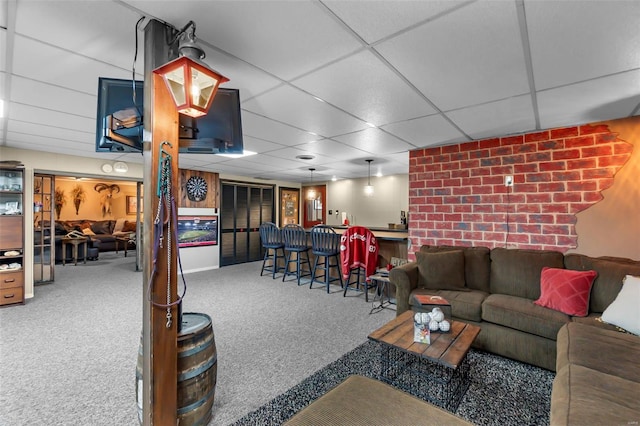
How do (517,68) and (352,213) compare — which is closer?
(517,68)

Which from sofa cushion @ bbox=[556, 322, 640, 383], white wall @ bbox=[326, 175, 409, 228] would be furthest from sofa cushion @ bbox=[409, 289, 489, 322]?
white wall @ bbox=[326, 175, 409, 228]

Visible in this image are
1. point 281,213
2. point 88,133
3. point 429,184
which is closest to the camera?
point 88,133

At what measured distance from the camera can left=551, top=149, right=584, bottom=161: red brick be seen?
306cm

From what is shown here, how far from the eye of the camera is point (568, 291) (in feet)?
8.04

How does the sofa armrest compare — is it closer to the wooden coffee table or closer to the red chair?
the wooden coffee table

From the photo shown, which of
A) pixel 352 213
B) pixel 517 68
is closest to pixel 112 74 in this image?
pixel 517 68

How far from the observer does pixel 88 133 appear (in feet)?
11.4

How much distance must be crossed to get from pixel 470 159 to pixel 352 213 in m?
4.45

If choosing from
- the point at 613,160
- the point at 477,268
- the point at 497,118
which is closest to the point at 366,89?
the point at 497,118

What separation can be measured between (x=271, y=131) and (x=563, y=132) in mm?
3254

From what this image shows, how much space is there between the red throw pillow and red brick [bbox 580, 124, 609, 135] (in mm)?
1495

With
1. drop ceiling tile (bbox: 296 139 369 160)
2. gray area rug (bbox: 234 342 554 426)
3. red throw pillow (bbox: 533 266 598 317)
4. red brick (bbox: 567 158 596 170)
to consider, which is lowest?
gray area rug (bbox: 234 342 554 426)

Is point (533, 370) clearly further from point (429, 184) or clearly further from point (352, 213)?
point (352, 213)

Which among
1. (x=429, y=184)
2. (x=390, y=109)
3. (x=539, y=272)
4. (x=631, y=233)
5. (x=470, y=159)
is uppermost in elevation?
(x=390, y=109)
